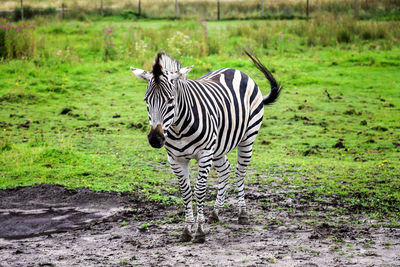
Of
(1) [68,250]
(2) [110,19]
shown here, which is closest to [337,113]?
(1) [68,250]

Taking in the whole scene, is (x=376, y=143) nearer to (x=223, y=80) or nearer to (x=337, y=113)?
(x=337, y=113)

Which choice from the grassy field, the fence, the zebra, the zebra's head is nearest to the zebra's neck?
the zebra

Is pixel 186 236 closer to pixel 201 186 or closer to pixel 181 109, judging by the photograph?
pixel 201 186

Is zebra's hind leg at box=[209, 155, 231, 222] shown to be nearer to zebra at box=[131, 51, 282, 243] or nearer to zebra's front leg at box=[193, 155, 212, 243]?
zebra at box=[131, 51, 282, 243]

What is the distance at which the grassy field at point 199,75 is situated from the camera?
26.8 ft

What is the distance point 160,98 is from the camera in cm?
491

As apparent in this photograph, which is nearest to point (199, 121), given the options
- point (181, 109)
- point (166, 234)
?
point (181, 109)

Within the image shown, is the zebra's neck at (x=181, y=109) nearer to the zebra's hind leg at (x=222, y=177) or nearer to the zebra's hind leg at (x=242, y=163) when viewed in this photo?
the zebra's hind leg at (x=222, y=177)

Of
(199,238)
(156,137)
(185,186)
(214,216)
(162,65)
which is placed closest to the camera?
(156,137)

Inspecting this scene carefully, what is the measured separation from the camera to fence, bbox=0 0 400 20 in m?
26.3

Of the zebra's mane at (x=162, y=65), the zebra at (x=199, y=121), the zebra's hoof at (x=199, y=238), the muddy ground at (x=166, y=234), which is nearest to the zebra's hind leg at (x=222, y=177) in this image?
the zebra at (x=199, y=121)

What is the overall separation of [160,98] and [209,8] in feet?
89.0

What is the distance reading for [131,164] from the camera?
9.05 m

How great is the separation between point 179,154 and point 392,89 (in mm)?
10551
